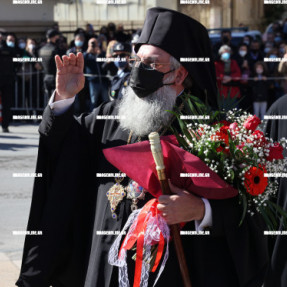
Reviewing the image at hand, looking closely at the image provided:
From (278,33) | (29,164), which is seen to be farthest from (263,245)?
(278,33)

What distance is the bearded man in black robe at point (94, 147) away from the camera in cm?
367

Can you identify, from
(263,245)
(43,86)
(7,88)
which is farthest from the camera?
(43,86)

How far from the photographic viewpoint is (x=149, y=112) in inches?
145

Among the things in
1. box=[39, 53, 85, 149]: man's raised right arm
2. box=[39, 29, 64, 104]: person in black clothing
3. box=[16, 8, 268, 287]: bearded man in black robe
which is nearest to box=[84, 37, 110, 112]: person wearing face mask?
box=[39, 29, 64, 104]: person in black clothing

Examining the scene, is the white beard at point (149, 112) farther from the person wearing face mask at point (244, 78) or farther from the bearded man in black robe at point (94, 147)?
the person wearing face mask at point (244, 78)

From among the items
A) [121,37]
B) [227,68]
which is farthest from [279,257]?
[121,37]

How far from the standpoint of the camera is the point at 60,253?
12.6ft

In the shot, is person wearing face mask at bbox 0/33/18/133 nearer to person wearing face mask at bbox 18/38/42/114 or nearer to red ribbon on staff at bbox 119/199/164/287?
person wearing face mask at bbox 18/38/42/114

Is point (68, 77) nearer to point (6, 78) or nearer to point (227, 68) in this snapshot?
point (6, 78)

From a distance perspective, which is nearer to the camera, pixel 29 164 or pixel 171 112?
pixel 171 112

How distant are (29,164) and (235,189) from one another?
820cm

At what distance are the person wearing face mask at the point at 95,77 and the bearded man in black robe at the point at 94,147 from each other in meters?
11.8

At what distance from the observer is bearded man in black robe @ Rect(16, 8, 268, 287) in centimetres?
367

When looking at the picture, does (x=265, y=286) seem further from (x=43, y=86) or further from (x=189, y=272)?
(x=43, y=86)
